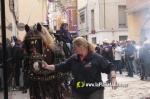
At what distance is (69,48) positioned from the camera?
905 centimetres

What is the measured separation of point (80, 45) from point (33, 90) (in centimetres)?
127

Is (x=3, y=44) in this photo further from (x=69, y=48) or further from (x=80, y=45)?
(x=69, y=48)

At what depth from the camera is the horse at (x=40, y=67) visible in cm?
561

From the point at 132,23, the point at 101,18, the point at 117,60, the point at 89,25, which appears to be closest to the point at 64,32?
the point at 117,60

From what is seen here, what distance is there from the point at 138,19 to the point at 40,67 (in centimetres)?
2172

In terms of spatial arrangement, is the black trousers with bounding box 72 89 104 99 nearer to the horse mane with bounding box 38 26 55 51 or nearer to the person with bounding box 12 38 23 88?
the horse mane with bounding box 38 26 55 51

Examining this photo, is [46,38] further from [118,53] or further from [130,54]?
[118,53]

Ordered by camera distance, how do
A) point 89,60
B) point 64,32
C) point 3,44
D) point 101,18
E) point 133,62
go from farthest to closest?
point 101,18 < point 133,62 < point 64,32 < point 3,44 < point 89,60

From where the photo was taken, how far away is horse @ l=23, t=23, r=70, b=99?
18.4 feet

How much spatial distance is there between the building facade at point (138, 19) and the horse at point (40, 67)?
18.1 m

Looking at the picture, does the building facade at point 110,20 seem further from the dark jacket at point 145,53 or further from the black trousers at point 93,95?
the black trousers at point 93,95

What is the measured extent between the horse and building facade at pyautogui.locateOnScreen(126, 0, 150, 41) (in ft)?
59.3

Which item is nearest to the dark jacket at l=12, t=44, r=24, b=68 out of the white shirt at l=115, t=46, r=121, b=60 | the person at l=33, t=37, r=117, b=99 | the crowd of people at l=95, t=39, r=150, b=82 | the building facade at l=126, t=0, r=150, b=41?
the crowd of people at l=95, t=39, r=150, b=82

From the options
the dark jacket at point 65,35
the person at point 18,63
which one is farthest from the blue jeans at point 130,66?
the dark jacket at point 65,35
